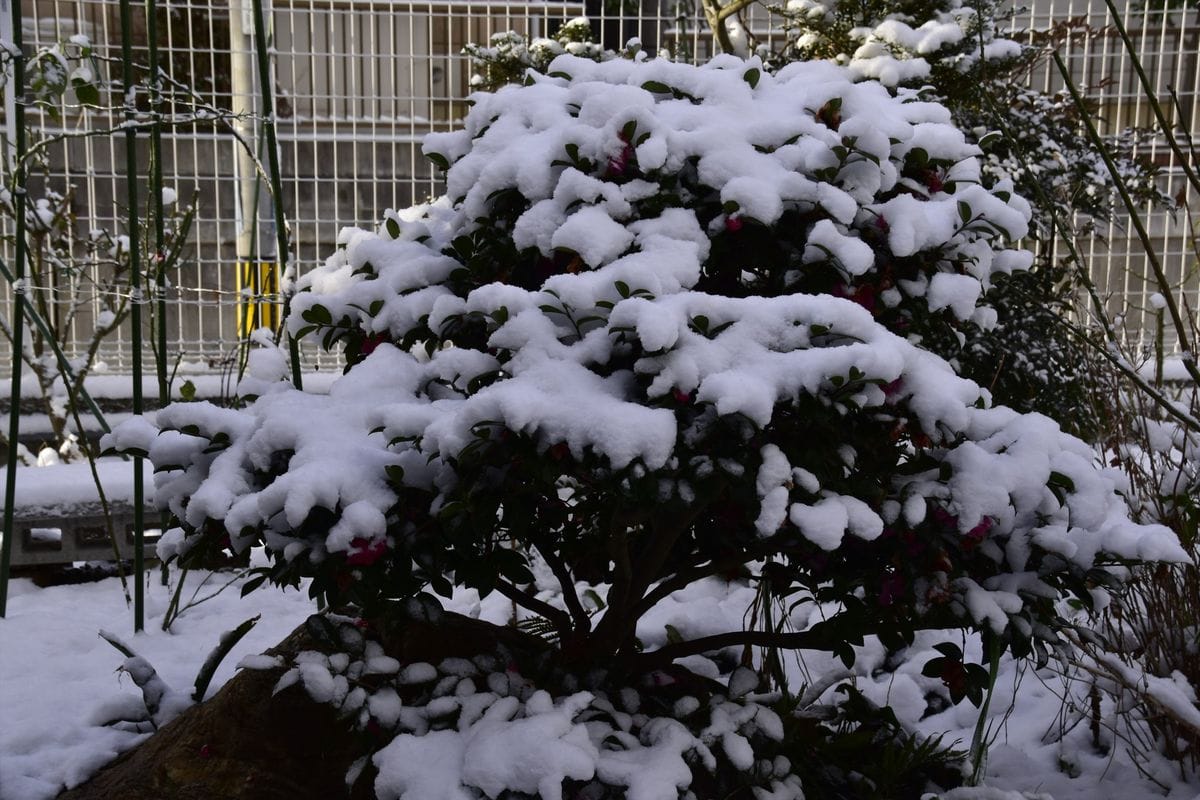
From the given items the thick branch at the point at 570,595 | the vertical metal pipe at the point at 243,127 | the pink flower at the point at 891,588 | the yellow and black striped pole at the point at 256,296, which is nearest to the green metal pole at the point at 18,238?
the yellow and black striped pole at the point at 256,296

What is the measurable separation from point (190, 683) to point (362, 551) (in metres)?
0.95

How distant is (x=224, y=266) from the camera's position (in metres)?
4.30

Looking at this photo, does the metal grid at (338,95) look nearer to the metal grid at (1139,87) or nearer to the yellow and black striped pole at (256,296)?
the metal grid at (1139,87)

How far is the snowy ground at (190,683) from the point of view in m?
1.73

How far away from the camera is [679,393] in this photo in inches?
47.8

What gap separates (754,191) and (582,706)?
0.72 meters

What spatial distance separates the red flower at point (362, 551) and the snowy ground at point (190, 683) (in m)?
0.75

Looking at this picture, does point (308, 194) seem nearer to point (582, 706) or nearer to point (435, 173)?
point (435, 173)

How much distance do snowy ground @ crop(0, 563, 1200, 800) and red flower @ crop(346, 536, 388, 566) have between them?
75cm

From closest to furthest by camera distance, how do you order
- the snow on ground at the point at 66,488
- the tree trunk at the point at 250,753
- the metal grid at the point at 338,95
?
the tree trunk at the point at 250,753 → the snow on ground at the point at 66,488 → the metal grid at the point at 338,95

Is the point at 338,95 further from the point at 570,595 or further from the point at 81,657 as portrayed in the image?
the point at 570,595

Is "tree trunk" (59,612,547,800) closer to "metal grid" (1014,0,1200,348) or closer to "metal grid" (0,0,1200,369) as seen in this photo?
"metal grid" (0,0,1200,369)

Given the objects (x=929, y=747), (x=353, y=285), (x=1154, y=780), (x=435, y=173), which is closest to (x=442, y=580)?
(x=353, y=285)

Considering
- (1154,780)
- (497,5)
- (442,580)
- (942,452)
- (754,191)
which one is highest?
(497,5)
